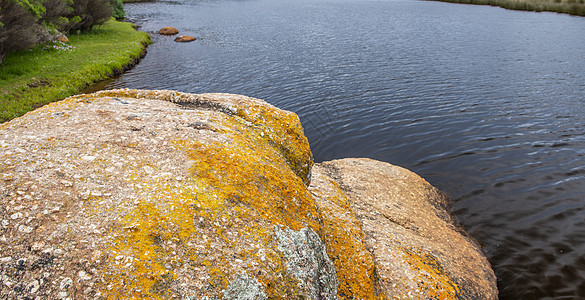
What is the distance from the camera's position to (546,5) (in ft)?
212

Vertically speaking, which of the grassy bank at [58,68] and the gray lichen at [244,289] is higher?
the gray lichen at [244,289]

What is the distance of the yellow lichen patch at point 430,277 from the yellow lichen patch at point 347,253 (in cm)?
120

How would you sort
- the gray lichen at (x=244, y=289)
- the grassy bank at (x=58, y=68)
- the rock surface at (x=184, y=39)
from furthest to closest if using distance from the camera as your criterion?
the rock surface at (x=184, y=39) → the grassy bank at (x=58, y=68) → the gray lichen at (x=244, y=289)

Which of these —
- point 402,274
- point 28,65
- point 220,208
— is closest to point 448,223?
point 402,274

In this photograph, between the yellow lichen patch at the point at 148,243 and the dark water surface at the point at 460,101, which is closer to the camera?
the yellow lichen patch at the point at 148,243

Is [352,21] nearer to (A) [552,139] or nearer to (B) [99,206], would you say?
(A) [552,139]

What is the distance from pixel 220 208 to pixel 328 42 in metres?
44.5

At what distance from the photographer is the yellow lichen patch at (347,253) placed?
21.2 feet

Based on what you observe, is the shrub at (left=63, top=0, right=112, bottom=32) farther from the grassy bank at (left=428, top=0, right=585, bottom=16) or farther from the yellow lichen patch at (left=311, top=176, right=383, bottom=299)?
the grassy bank at (left=428, top=0, right=585, bottom=16)

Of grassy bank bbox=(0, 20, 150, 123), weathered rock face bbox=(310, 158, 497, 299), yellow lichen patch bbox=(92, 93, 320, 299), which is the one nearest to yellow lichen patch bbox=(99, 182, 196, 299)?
yellow lichen patch bbox=(92, 93, 320, 299)

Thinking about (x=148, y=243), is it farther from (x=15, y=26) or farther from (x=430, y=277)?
(x=15, y=26)

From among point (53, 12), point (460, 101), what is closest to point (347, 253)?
point (460, 101)

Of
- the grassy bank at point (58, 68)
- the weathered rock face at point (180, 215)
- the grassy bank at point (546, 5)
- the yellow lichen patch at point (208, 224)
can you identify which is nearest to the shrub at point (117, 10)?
the grassy bank at point (58, 68)

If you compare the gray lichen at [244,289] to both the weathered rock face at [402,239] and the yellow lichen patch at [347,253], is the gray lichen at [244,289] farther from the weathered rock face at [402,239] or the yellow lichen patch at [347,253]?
the weathered rock face at [402,239]
